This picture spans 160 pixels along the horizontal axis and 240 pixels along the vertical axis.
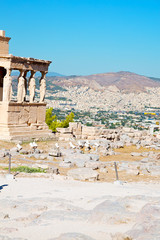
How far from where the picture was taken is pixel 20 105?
786 inches

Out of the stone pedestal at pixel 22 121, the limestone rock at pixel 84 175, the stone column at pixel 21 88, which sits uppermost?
the stone column at pixel 21 88

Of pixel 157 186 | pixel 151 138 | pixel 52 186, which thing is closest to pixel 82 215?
pixel 52 186

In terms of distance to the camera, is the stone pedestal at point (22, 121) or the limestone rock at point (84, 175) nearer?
the limestone rock at point (84, 175)

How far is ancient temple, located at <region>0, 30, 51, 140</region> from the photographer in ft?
62.9

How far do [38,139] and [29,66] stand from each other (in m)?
3.85

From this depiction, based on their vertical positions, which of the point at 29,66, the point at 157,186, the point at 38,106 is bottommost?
the point at 157,186

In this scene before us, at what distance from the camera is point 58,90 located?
593ft

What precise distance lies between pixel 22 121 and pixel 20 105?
85cm

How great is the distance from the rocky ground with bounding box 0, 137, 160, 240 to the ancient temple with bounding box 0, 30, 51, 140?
5.46ft

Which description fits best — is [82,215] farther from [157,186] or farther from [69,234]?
[157,186]

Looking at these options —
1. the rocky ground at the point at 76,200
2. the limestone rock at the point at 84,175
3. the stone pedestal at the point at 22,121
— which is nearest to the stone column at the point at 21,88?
the stone pedestal at the point at 22,121

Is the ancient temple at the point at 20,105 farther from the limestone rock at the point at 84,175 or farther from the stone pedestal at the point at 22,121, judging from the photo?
the limestone rock at the point at 84,175

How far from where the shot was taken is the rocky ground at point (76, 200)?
6.45m

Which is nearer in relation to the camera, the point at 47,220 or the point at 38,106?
the point at 47,220
